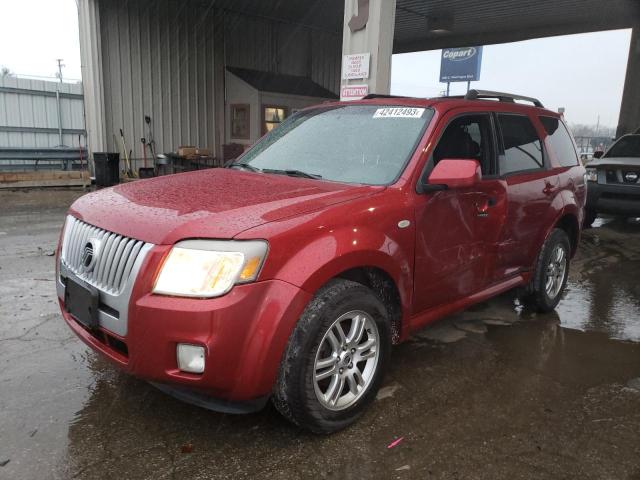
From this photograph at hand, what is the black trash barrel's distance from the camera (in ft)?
42.3

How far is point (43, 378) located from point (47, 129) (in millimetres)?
14812

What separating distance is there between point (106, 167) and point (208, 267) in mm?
11795

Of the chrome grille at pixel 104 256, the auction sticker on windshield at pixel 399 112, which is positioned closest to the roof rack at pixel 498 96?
the auction sticker on windshield at pixel 399 112

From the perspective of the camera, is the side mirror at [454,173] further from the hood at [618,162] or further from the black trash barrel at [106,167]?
the black trash barrel at [106,167]

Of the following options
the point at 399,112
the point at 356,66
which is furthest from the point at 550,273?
the point at 356,66

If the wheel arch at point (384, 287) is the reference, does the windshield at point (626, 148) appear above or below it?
above

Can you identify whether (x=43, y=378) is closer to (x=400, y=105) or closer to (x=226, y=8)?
(x=400, y=105)

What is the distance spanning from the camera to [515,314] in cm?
474

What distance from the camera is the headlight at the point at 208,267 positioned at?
2303 mm

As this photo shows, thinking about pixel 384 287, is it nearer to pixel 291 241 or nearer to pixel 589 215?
pixel 291 241

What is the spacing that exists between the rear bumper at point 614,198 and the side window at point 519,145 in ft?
15.7

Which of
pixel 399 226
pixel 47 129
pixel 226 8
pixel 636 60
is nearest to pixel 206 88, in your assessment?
pixel 226 8

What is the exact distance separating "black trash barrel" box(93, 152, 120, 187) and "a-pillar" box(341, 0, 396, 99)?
7.27 m

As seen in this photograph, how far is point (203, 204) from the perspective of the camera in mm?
2682
